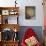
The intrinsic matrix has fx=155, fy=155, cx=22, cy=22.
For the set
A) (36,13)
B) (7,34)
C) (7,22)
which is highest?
(36,13)

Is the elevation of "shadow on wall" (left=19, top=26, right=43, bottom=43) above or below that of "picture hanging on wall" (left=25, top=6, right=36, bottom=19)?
below

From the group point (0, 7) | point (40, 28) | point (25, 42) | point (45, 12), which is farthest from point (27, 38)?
point (0, 7)

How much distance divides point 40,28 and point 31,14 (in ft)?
1.95

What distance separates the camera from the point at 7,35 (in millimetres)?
5477

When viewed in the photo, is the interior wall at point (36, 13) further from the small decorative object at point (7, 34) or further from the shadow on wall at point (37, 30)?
the small decorative object at point (7, 34)

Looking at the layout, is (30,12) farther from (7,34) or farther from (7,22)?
(7,34)

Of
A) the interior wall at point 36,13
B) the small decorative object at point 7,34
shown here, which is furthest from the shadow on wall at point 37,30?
the small decorative object at point 7,34

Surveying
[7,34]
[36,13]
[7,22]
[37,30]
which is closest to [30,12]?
[36,13]

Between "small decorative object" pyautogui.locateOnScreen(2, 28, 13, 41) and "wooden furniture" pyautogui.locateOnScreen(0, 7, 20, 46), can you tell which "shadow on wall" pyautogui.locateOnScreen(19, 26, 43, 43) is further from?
"small decorative object" pyautogui.locateOnScreen(2, 28, 13, 41)

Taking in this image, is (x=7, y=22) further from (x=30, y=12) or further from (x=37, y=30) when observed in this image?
(x=37, y=30)

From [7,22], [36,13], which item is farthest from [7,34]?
[36,13]

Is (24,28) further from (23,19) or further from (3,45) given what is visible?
(3,45)

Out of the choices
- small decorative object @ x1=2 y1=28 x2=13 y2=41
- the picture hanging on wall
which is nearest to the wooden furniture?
small decorative object @ x1=2 y1=28 x2=13 y2=41

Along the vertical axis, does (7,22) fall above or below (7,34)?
above
